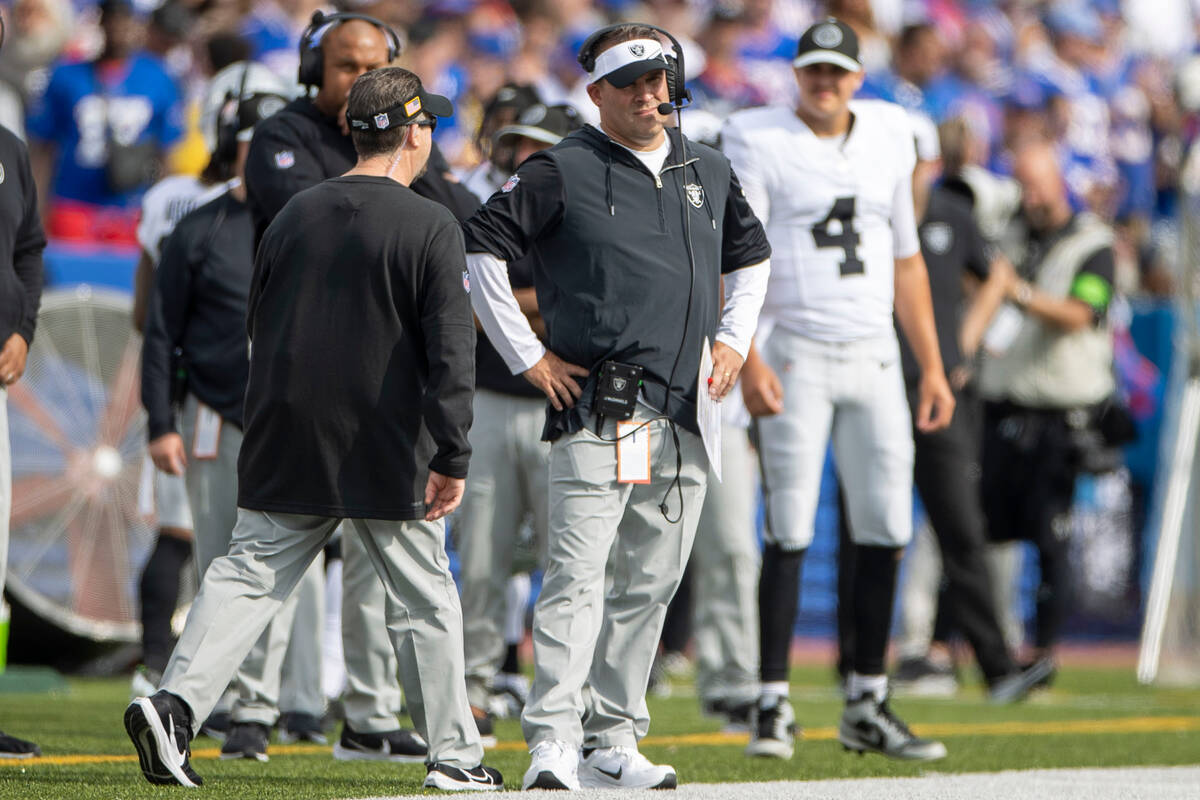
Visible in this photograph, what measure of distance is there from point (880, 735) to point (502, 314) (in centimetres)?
209

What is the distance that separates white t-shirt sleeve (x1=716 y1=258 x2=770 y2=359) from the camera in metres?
5.38

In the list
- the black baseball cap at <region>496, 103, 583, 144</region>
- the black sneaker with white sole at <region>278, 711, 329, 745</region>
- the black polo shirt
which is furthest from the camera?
the black polo shirt

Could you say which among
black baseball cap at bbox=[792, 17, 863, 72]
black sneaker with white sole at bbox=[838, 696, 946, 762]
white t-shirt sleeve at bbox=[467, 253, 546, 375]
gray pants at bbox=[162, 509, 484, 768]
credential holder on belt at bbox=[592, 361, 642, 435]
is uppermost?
black baseball cap at bbox=[792, 17, 863, 72]

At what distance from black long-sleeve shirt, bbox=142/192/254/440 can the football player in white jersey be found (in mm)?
1786

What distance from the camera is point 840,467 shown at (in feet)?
21.0

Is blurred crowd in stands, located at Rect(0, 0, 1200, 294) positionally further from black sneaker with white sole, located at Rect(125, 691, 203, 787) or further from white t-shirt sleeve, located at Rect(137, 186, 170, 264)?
black sneaker with white sole, located at Rect(125, 691, 203, 787)

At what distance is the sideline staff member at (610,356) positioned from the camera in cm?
503

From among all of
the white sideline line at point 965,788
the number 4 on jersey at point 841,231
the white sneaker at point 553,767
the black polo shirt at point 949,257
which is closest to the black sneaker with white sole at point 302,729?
the white sideline line at point 965,788

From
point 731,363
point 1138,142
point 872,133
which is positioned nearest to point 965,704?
point 872,133

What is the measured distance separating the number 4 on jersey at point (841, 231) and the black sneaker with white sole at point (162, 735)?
2.80 meters

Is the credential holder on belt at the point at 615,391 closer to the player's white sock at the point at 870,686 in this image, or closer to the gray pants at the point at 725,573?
the player's white sock at the point at 870,686

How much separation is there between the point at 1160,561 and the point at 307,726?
229 inches

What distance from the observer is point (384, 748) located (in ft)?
19.0

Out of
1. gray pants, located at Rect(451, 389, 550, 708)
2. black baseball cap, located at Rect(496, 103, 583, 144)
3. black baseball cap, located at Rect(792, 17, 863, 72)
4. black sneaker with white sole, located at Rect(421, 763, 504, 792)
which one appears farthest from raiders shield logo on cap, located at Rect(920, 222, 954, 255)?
black sneaker with white sole, located at Rect(421, 763, 504, 792)
